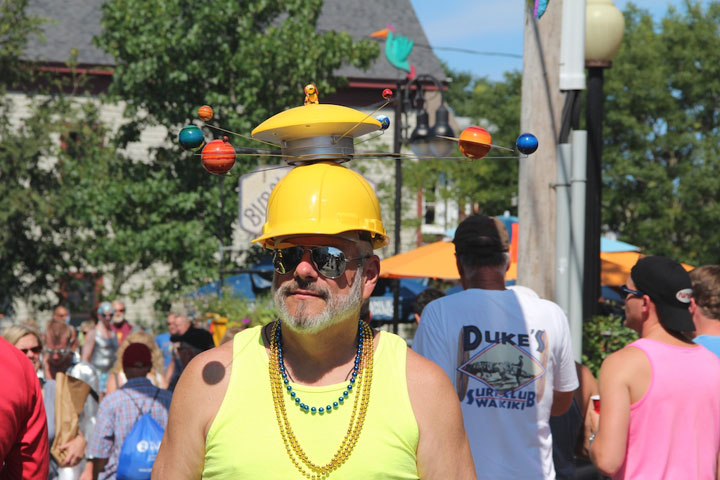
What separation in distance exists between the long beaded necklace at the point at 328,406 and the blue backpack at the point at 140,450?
2.84m

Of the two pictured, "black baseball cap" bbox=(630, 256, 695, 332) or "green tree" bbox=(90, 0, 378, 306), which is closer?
"black baseball cap" bbox=(630, 256, 695, 332)

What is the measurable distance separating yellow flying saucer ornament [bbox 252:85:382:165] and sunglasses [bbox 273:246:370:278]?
0.97ft

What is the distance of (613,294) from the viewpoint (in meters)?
15.9

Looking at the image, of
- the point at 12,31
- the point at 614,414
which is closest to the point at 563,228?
the point at 614,414

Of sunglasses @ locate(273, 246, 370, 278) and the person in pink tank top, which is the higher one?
sunglasses @ locate(273, 246, 370, 278)

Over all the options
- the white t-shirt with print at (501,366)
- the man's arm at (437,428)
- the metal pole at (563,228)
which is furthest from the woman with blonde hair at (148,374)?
the man's arm at (437,428)

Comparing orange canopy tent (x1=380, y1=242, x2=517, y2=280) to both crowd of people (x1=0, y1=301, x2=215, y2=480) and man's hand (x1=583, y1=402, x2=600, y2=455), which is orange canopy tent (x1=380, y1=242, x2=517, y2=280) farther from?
man's hand (x1=583, y1=402, x2=600, y2=455)

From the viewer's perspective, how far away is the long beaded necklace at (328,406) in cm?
246

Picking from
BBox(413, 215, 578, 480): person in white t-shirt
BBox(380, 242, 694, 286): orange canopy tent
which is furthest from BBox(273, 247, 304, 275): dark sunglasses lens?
BBox(380, 242, 694, 286): orange canopy tent

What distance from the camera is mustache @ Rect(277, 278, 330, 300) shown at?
257 centimetres

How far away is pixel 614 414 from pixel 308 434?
4.86 feet

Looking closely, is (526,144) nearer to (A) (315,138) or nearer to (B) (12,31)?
(A) (315,138)

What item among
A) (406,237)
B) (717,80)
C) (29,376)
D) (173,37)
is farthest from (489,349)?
(717,80)

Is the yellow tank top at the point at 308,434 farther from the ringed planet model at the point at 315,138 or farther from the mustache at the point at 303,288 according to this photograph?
the ringed planet model at the point at 315,138
